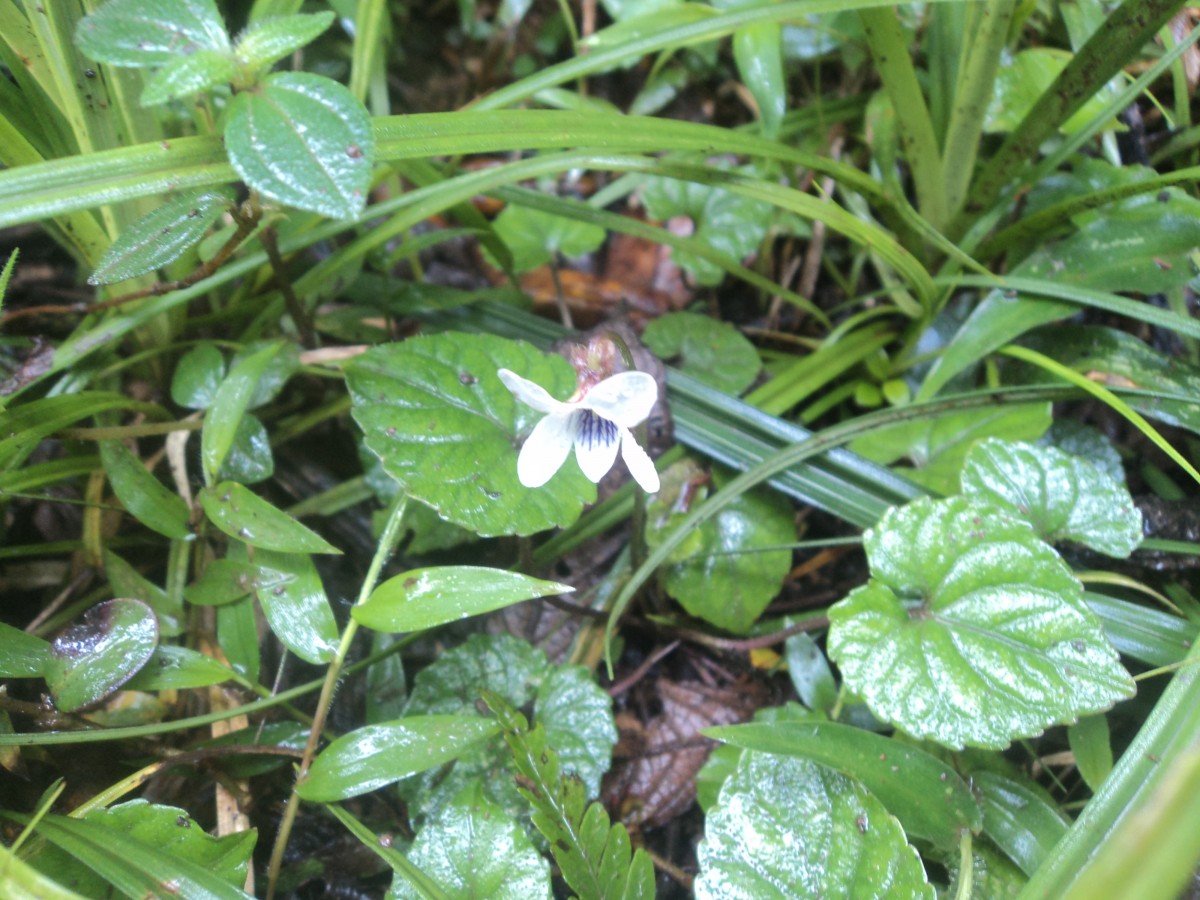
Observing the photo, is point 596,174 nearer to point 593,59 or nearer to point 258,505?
point 593,59

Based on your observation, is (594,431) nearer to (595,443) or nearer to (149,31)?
(595,443)

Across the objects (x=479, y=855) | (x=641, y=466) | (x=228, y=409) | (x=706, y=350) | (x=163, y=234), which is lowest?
(x=479, y=855)

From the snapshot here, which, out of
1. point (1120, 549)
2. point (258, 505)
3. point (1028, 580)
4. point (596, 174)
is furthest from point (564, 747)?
point (596, 174)

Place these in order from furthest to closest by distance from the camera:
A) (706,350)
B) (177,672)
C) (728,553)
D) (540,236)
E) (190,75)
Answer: (540,236) → (706,350) → (728,553) → (177,672) → (190,75)

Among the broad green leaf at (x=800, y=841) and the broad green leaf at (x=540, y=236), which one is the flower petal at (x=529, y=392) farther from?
the broad green leaf at (x=540, y=236)

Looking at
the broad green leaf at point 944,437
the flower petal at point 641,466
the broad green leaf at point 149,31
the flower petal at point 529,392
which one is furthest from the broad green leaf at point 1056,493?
the broad green leaf at point 149,31

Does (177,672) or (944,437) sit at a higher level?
(944,437)

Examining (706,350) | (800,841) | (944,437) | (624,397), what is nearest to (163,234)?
(624,397)
